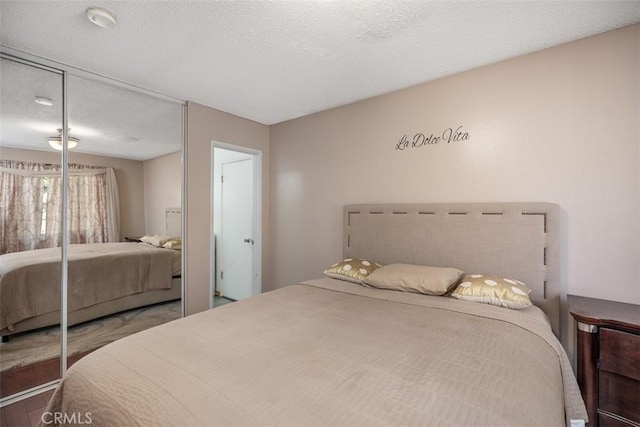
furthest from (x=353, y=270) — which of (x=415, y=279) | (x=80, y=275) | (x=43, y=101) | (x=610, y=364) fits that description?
(x=43, y=101)

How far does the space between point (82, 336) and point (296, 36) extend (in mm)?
2872

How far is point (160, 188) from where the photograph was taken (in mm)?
2834

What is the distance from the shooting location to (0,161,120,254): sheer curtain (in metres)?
2.01

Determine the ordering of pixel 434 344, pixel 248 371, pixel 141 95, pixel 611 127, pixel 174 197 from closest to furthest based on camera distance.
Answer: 1. pixel 248 371
2. pixel 434 344
3. pixel 611 127
4. pixel 141 95
5. pixel 174 197

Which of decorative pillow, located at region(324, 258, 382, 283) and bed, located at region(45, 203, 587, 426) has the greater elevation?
decorative pillow, located at region(324, 258, 382, 283)

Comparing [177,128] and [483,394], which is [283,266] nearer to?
[177,128]

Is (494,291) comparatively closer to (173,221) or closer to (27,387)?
(173,221)

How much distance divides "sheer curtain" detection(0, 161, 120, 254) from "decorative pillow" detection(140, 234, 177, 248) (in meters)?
0.24

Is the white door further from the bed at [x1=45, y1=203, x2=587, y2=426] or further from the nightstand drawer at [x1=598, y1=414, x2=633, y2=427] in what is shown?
the nightstand drawer at [x1=598, y1=414, x2=633, y2=427]

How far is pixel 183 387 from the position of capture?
0.99m

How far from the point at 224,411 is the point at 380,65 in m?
2.35

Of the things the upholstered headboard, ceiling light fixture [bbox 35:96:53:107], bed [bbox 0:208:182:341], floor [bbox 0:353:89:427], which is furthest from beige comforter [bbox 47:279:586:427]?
ceiling light fixture [bbox 35:96:53:107]

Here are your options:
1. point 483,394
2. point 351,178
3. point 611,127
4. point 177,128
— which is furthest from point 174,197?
point 611,127

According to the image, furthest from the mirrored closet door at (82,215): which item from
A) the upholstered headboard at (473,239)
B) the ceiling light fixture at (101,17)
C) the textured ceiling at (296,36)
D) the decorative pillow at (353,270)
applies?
the upholstered headboard at (473,239)
